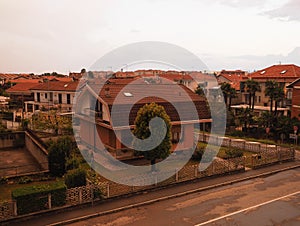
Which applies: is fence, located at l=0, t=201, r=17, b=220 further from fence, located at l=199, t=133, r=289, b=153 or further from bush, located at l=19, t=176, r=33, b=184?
fence, located at l=199, t=133, r=289, b=153

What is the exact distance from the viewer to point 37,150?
23000 mm

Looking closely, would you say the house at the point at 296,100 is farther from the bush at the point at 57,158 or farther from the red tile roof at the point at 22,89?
the red tile roof at the point at 22,89

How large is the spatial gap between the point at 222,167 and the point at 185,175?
123 inches

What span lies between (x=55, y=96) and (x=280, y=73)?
33.7 metres

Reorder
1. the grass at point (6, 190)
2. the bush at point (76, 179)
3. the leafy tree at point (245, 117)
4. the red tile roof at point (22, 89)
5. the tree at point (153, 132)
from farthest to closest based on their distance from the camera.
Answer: the red tile roof at point (22, 89) < the leafy tree at point (245, 117) < the tree at point (153, 132) < the grass at point (6, 190) < the bush at point (76, 179)

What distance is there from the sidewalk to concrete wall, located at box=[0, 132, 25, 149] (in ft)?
55.9

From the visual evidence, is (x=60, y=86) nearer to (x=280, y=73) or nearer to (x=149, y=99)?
(x=149, y=99)

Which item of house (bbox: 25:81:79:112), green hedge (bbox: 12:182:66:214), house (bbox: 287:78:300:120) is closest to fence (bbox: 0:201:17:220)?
green hedge (bbox: 12:182:66:214)

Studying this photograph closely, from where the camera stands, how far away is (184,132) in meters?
24.2

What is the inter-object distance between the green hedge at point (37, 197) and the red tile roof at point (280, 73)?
37.7 metres

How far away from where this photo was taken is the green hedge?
1292 cm

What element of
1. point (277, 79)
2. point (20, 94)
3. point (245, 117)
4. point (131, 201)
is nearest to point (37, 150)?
point (131, 201)

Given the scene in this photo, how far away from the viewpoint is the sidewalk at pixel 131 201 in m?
13.1

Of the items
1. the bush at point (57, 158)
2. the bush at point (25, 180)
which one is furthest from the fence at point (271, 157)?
the bush at point (25, 180)
